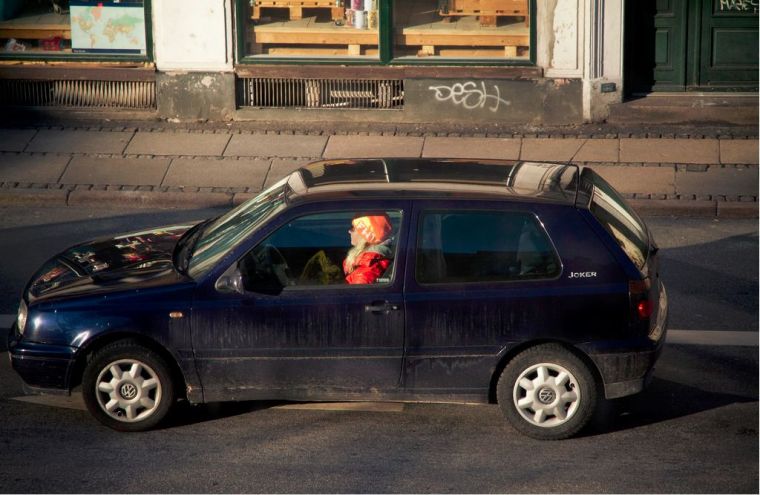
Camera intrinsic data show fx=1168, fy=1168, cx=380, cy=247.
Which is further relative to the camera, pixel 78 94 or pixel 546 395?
pixel 78 94

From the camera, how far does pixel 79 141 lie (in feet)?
51.0

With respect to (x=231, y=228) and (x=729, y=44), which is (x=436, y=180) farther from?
(x=729, y=44)

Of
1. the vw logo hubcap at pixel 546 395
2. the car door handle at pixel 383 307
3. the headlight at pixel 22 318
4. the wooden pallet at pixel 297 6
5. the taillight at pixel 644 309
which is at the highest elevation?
the wooden pallet at pixel 297 6

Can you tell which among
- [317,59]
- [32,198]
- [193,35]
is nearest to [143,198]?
[32,198]

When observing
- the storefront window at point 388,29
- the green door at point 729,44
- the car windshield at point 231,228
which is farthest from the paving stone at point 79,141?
the green door at point 729,44

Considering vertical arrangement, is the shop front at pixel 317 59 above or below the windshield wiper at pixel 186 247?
above

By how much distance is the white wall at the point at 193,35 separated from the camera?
16234mm

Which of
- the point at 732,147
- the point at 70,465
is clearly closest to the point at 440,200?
the point at 70,465

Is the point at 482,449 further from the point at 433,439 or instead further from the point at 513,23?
the point at 513,23

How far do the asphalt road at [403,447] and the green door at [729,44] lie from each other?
8548 millimetres

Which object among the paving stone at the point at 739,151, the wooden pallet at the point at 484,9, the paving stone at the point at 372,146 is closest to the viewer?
the paving stone at the point at 739,151

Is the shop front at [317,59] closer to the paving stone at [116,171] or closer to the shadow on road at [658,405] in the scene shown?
the paving stone at [116,171]

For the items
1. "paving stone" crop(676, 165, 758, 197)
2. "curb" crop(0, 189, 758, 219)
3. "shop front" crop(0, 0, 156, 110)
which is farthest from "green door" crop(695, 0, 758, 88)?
"shop front" crop(0, 0, 156, 110)

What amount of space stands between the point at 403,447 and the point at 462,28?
1019cm
